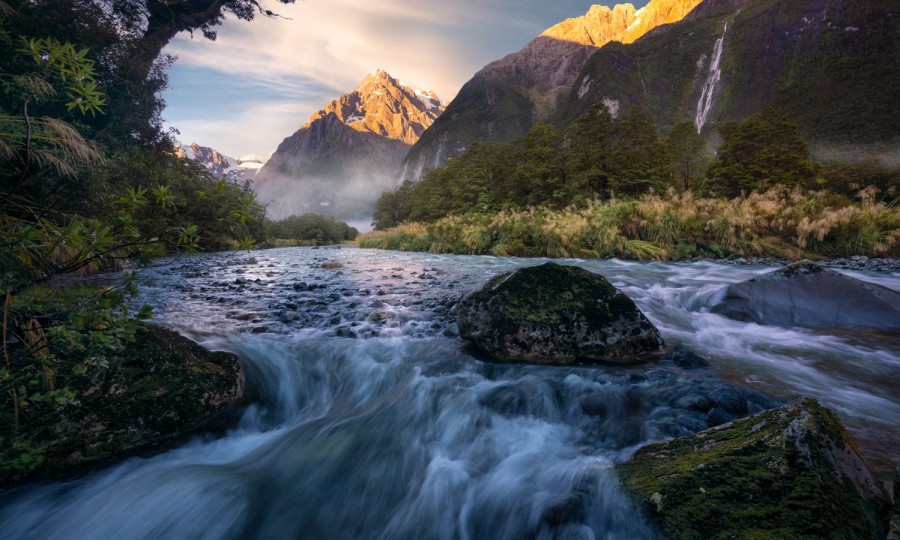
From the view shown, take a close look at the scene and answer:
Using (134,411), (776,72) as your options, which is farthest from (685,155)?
(776,72)

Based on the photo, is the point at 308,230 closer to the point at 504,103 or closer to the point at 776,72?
the point at 776,72

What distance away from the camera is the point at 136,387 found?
3010 mm

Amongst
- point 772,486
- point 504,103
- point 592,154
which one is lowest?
point 772,486

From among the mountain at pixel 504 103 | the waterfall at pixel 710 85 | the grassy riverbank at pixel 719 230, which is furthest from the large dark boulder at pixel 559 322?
the mountain at pixel 504 103

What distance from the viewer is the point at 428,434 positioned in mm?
3309

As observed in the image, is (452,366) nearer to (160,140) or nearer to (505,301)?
(505,301)

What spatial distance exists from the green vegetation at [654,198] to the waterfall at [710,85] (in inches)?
3638

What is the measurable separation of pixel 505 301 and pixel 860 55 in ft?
375

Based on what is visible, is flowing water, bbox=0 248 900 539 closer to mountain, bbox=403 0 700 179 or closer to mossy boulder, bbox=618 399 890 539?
mossy boulder, bbox=618 399 890 539

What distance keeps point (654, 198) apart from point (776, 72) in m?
113

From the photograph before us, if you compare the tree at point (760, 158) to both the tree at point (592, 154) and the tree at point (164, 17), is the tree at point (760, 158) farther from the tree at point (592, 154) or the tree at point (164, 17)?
the tree at point (164, 17)

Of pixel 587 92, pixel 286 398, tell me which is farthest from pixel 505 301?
pixel 587 92

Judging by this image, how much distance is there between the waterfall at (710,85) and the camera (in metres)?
102

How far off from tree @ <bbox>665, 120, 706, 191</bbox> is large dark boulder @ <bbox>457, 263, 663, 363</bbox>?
78.5ft
